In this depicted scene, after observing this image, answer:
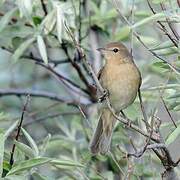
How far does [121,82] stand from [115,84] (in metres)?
0.05

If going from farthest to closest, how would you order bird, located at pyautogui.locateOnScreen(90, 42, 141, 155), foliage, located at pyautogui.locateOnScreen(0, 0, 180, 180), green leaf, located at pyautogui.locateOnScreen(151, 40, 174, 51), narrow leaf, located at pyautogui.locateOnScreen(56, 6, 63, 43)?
bird, located at pyautogui.locateOnScreen(90, 42, 141, 155), narrow leaf, located at pyautogui.locateOnScreen(56, 6, 63, 43), foliage, located at pyautogui.locateOnScreen(0, 0, 180, 180), green leaf, located at pyautogui.locateOnScreen(151, 40, 174, 51)

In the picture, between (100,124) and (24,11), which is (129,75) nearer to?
(100,124)

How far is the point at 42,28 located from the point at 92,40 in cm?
95

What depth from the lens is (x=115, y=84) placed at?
14.3 ft

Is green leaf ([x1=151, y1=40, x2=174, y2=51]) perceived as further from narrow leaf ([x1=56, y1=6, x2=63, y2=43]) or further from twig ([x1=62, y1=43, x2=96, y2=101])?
twig ([x1=62, y1=43, x2=96, y2=101])

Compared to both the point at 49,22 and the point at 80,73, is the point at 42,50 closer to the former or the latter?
the point at 49,22

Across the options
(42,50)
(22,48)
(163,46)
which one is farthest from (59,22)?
(163,46)

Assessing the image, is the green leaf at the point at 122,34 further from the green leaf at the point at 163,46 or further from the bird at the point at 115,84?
the green leaf at the point at 163,46

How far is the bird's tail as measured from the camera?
4023 mm

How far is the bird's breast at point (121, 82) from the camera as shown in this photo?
4195 mm

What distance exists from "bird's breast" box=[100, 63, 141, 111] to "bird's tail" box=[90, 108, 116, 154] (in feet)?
0.50

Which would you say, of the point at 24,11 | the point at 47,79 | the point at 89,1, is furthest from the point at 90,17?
the point at 47,79

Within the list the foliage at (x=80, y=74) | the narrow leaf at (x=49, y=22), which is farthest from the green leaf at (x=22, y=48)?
the narrow leaf at (x=49, y=22)

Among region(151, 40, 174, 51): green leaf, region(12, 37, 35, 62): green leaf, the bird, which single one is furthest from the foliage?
region(151, 40, 174, 51): green leaf
